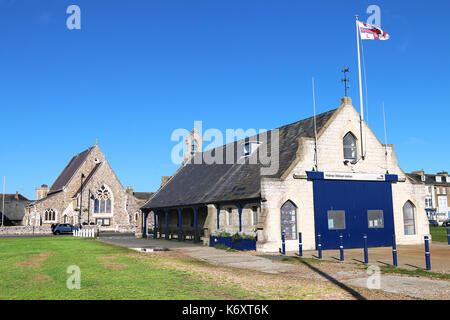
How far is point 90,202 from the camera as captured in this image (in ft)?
207

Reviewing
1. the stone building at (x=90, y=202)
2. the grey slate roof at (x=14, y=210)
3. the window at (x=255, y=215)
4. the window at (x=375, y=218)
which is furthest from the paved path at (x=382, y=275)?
the grey slate roof at (x=14, y=210)

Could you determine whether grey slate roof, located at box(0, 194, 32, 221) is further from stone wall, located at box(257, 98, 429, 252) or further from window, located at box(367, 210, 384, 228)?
window, located at box(367, 210, 384, 228)

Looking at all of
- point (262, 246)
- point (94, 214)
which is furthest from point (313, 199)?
point (94, 214)

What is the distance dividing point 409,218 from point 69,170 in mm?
60250

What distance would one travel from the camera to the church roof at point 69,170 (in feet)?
223

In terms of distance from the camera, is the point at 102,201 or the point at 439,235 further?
the point at 102,201

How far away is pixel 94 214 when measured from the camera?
6303 cm

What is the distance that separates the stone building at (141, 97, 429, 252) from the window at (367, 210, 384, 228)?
2.4 inches

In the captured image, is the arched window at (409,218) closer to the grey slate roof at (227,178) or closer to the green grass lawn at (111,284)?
the grey slate roof at (227,178)

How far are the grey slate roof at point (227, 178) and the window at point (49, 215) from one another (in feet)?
94.5

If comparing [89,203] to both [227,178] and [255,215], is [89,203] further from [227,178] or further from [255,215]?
[255,215]

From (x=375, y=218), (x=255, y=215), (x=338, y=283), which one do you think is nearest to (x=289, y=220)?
(x=255, y=215)

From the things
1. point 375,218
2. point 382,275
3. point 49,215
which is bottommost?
point 382,275
